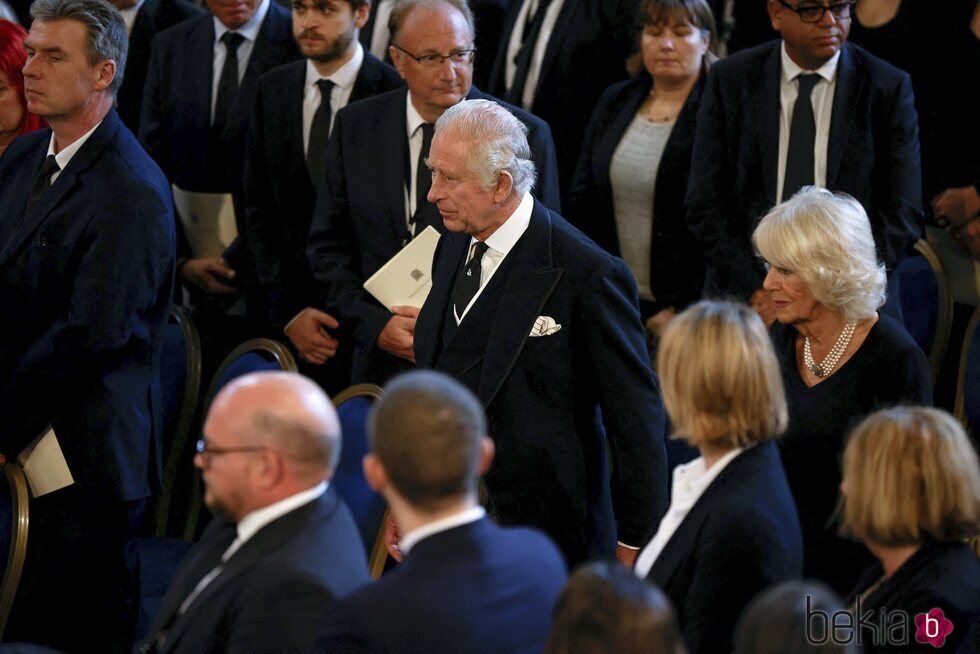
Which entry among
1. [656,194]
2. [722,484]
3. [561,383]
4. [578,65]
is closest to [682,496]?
[722,484]

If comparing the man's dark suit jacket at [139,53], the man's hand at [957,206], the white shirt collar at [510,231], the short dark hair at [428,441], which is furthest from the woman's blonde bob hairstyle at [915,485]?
the man's dark suit jacket at [139,53]

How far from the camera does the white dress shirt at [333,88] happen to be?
464 cm

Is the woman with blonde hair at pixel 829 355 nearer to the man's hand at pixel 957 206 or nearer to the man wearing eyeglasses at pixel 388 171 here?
the man wearing eyeglasses at pixel 388 171

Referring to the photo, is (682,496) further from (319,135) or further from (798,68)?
(319,135)

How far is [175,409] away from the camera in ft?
13.1

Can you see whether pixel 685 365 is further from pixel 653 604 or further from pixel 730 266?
Result: pixel 730 266

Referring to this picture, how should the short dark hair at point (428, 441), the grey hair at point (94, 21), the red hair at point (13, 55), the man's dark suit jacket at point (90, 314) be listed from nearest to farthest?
1. the short dark hair at point (428, 441)
2. the man's dark suit jacket at point (90, 314)
3. the grey hair at point (94, 21)
4. the red hair at point (13, 55)

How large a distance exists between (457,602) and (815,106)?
2.70 metres

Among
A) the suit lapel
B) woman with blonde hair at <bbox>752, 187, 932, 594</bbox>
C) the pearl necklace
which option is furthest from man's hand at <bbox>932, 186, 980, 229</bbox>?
the pearl necklace

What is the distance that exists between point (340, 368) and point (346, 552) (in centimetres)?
244

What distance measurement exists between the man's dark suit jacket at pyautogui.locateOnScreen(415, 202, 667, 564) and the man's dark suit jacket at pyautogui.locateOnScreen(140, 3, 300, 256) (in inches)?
81.4

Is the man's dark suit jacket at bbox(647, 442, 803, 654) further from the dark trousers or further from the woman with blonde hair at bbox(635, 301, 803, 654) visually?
the dark trousers

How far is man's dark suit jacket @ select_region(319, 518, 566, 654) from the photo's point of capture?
6.40 ft

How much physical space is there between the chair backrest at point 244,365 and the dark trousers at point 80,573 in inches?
15.8
